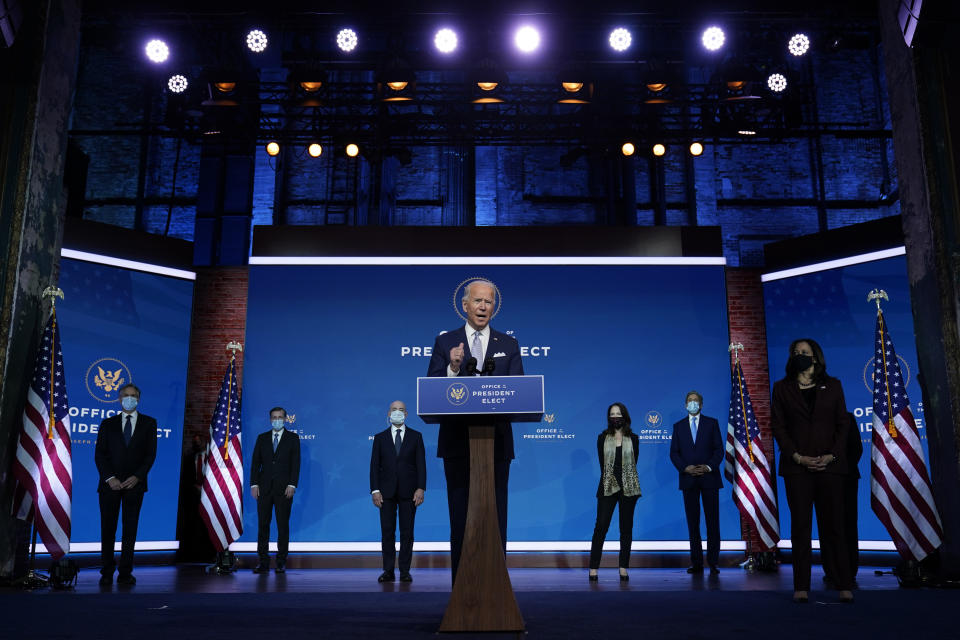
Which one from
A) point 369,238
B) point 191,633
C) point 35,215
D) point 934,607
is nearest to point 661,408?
point 369,238

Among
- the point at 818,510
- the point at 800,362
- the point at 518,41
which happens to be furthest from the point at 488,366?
the point at 518,41

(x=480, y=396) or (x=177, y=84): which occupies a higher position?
(x=177, y=84)

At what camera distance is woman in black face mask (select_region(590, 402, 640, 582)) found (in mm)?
7336

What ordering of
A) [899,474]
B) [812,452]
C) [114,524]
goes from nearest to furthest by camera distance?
[812,452]
[899,474]
[114,524]

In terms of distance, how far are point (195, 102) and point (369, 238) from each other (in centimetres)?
305

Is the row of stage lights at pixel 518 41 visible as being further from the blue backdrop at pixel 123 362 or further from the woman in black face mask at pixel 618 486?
the woman in black face mask at pixel 618 486

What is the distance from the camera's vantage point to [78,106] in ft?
46.5

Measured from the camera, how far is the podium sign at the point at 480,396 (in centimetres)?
336

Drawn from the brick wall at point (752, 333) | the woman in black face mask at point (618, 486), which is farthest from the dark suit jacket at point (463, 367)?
the brick wall at point (752, 333)

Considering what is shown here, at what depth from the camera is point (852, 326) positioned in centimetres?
995

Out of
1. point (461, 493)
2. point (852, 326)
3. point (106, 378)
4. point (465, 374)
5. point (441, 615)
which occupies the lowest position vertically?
point (441, 615)

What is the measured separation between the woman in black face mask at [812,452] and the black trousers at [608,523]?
271cm

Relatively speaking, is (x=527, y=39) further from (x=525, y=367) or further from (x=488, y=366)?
(x=488, y=366)

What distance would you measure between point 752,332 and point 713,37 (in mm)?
3727
